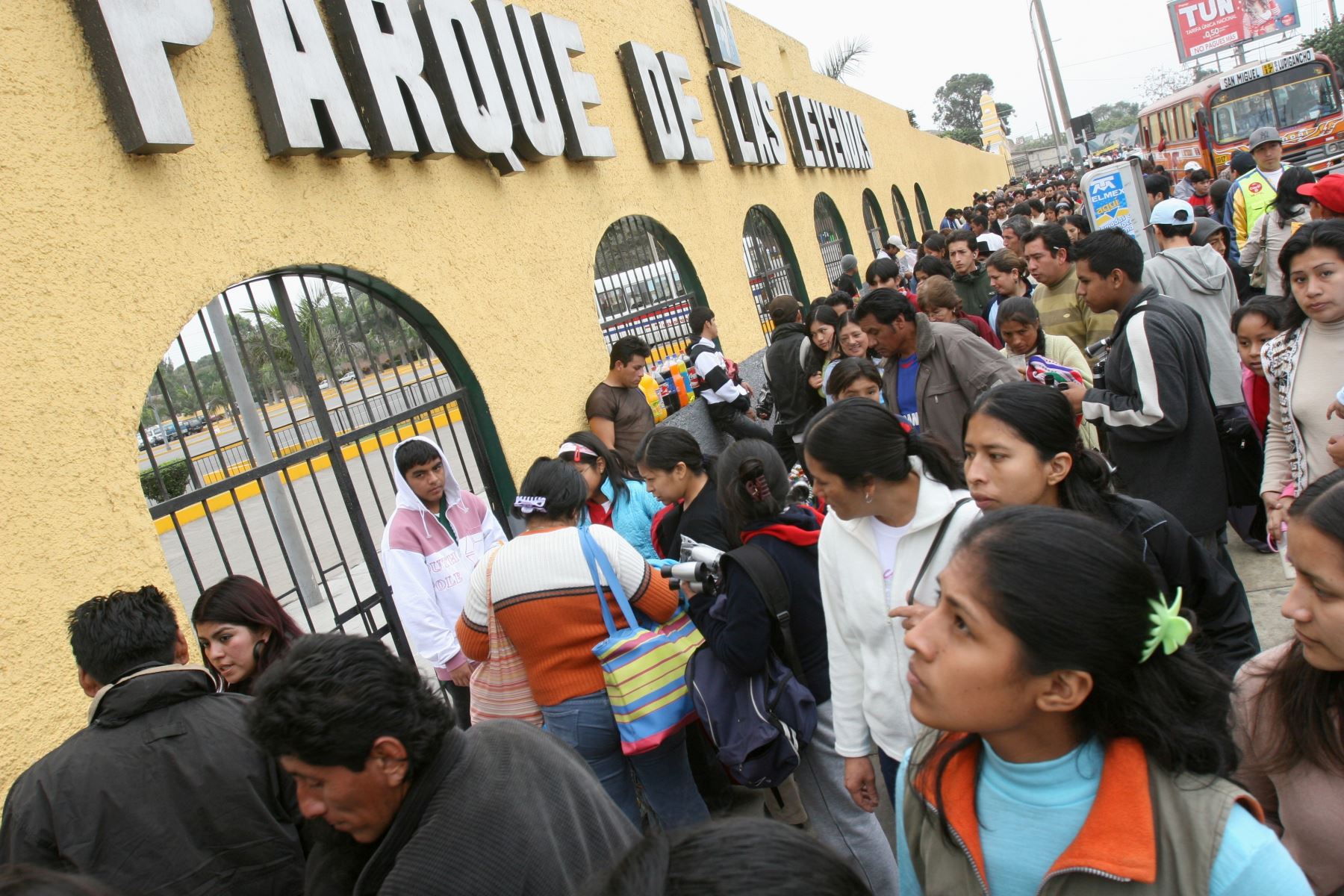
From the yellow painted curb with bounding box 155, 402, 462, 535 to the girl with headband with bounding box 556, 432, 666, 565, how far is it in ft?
4.17

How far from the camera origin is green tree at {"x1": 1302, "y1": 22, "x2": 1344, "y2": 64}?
4172 cm

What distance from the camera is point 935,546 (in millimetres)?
2469

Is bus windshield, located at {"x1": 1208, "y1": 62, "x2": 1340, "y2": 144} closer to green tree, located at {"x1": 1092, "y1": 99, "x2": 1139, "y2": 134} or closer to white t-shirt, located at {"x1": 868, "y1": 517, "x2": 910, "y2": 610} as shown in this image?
white t-shirt, located at {"x1": 868, "y1": 517, "x2": 910, "y2": 610}

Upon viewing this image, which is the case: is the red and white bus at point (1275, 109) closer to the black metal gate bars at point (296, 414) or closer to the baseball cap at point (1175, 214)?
the baseball cap at point (1175, 214)

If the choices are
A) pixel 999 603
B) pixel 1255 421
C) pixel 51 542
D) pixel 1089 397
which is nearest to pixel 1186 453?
pixel 1089 397

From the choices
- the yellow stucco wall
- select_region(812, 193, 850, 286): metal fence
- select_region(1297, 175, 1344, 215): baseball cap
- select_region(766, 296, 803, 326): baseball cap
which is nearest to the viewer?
the yellow stucco wall

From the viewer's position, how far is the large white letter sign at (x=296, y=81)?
4.51 metres

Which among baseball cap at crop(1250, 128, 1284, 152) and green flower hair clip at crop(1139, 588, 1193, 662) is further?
baseball cap at crop(1250, 128, 1284, 152)

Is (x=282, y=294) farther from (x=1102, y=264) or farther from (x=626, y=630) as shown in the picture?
(x=1102, y=264)

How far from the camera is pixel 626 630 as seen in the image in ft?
10.5

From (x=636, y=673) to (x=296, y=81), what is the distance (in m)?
3.40

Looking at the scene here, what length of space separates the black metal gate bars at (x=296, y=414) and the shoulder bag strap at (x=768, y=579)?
2.29 m

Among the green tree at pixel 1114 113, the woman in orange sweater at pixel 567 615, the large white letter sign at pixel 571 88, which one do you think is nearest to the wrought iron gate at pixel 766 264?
the large white letter sign at pixel 571 88

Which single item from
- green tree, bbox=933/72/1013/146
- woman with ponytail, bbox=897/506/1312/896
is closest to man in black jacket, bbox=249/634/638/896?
woman with ponytail, bbox=897/506/1312/896
